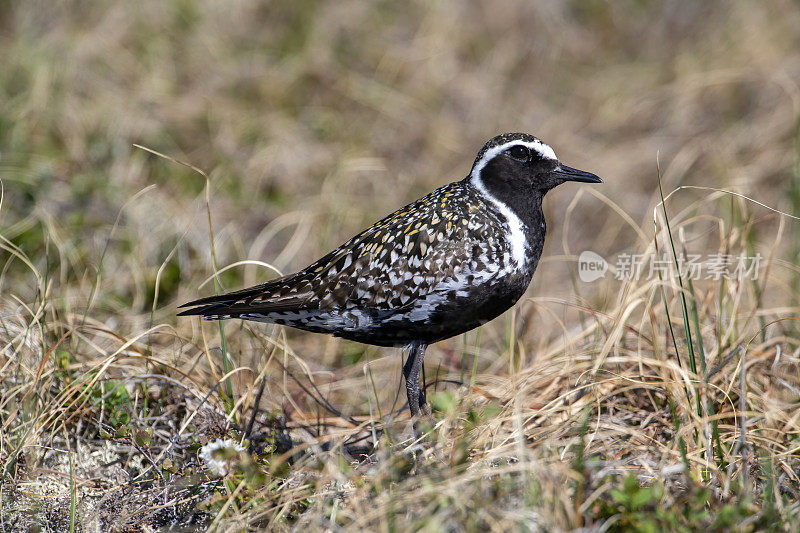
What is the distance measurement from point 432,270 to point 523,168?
0.79 meters

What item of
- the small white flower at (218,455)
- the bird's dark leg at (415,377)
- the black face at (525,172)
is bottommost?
the small white flower at (218,455)

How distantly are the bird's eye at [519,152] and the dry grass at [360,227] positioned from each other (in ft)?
2.23

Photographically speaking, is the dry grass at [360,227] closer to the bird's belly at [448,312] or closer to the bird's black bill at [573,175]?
the bird's belly at [448,312]

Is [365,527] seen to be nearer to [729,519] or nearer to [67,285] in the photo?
[729,519]

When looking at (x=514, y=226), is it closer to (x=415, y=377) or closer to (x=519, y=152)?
(x=519, y=152)

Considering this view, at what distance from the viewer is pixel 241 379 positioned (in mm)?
4742

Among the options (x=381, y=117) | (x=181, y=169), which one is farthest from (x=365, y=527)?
(x=381, y=117)

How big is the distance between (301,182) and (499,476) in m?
5.43

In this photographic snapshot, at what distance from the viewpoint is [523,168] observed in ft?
13.9

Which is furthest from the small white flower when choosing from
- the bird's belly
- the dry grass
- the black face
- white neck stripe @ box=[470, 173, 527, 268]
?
the black face

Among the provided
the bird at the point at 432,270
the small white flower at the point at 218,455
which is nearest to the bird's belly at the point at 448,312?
the bird at the point at 432,270

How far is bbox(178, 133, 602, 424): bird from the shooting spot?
3.91 metres

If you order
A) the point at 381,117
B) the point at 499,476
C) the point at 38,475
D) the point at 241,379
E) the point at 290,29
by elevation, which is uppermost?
the point at 290,29

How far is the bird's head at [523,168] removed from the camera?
4.21 m
